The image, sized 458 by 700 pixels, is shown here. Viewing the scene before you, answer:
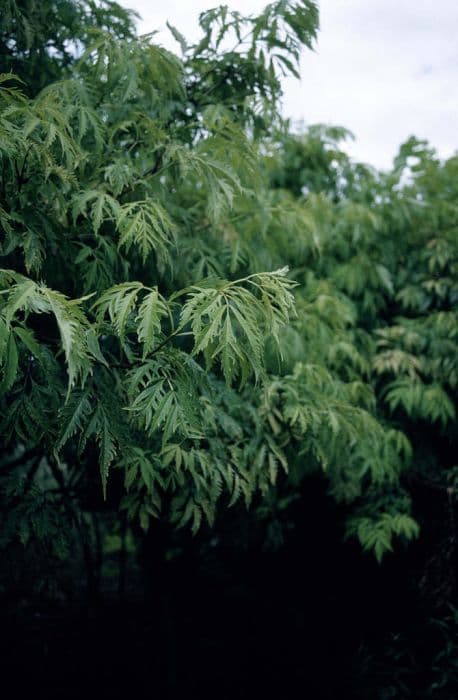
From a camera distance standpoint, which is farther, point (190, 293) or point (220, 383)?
point (220, 383)

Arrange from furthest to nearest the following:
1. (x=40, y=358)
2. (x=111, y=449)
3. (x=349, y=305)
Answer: (x=349, y=305)
(x=111, y=449)
(x=40, y=358)

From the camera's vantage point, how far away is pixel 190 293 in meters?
1.67

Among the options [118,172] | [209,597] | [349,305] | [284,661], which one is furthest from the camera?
[209,597]

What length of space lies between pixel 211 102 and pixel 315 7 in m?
0.62

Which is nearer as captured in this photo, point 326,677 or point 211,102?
point 211,102

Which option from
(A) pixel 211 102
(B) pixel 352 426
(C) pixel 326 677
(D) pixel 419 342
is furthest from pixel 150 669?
(A) pixel 211 102

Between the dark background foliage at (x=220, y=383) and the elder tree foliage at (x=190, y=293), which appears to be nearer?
the elder tree foliage at (x=190, y=293)

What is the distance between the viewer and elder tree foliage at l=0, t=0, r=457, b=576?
1.70 metres

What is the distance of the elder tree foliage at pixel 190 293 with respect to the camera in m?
1.70

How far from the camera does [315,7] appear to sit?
99.7 inches

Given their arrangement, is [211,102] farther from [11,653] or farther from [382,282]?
[11,653]

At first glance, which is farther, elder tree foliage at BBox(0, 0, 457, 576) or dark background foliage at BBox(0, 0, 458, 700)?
dark background foliage at BBox(0, 0, 458, 700)

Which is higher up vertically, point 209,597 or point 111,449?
point 111,449

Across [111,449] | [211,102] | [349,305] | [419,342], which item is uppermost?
[211,102]
